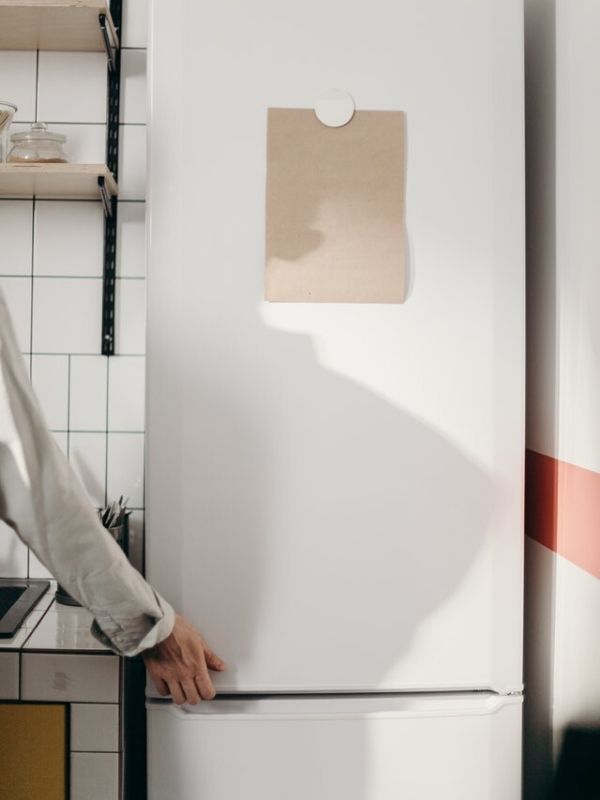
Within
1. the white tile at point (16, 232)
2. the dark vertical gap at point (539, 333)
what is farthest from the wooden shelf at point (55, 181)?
the dark vertical gap at point (539, 333)

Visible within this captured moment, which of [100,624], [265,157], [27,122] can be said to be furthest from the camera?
[27,122]

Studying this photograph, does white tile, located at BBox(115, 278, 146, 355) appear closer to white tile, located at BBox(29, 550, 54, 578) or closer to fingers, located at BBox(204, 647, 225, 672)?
white tile, located at BBox(29, 550, 54, 578)

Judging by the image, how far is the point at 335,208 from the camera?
1121mm

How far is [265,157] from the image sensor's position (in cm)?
111

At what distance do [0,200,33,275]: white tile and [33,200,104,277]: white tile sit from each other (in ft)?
0.07

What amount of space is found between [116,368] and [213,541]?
64 centimetres

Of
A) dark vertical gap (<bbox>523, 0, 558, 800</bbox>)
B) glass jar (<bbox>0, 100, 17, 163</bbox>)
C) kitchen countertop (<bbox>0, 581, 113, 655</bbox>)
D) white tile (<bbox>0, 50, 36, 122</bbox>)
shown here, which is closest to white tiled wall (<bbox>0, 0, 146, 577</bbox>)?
white tile (<bbox>0, 50, 36, 122</bbox>)

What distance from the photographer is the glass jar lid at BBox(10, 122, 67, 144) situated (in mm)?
1487

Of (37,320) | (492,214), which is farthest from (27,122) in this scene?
(492,214)

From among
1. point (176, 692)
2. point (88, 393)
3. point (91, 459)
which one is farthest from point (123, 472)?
point (176, 692)

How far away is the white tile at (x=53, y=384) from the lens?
165 centimetres

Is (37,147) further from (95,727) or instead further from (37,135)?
(95,727)

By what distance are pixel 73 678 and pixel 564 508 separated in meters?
0.75

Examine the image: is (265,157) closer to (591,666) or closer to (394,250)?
(394,250)
